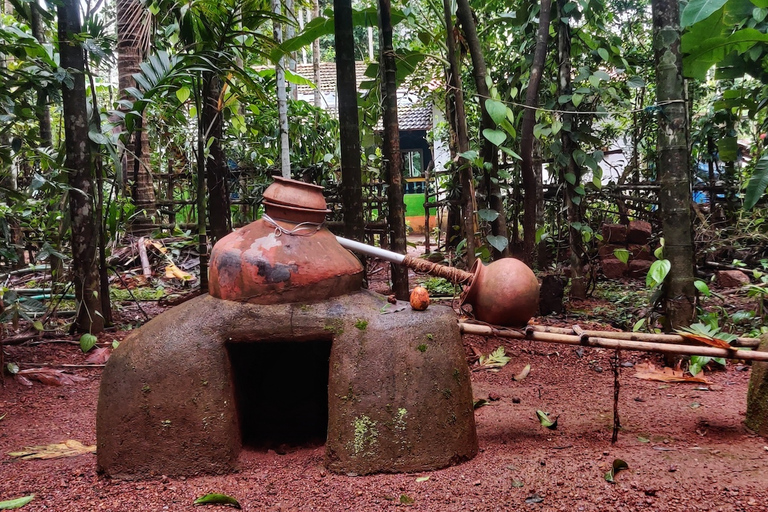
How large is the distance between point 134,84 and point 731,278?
8.16 meters

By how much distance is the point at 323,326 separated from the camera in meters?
2.81

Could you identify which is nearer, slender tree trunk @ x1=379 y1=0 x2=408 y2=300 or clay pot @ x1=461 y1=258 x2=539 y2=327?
clay pot @ x1=461 y1=258 x2=539 y2=327

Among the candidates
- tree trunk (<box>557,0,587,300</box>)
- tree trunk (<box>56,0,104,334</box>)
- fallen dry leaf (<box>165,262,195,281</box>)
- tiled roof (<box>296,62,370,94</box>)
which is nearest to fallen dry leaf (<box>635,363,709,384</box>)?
→ tree trunk (<box>557,0,587,300</box>)

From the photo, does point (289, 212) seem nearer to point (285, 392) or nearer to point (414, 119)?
point (285, 392)

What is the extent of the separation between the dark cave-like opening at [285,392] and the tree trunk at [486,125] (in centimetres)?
208

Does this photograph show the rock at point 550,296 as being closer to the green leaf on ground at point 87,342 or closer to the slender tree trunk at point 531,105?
the slender tree trunk at point 531,105

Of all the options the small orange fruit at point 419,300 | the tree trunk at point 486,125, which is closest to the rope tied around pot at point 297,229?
the small orange fruit at point 419,300

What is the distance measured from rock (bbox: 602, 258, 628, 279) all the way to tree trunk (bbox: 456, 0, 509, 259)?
3.37m

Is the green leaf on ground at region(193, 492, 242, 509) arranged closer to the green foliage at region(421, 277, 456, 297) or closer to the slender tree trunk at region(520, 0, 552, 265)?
the slender tree trunk at region(520, 0, 552, 265)

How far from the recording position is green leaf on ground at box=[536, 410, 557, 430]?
3229mm

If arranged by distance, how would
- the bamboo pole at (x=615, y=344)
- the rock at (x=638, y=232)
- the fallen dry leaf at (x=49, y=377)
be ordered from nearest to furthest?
1. the bamboo pole at (x=615, y=344)
2. the fallen dry leaf at (x=49, y=377)
3. the rock at (x=638, y=232)

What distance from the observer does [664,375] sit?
423 centimetres

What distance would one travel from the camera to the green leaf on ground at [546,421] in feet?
10.6

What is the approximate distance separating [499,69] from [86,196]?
16.6 feet
